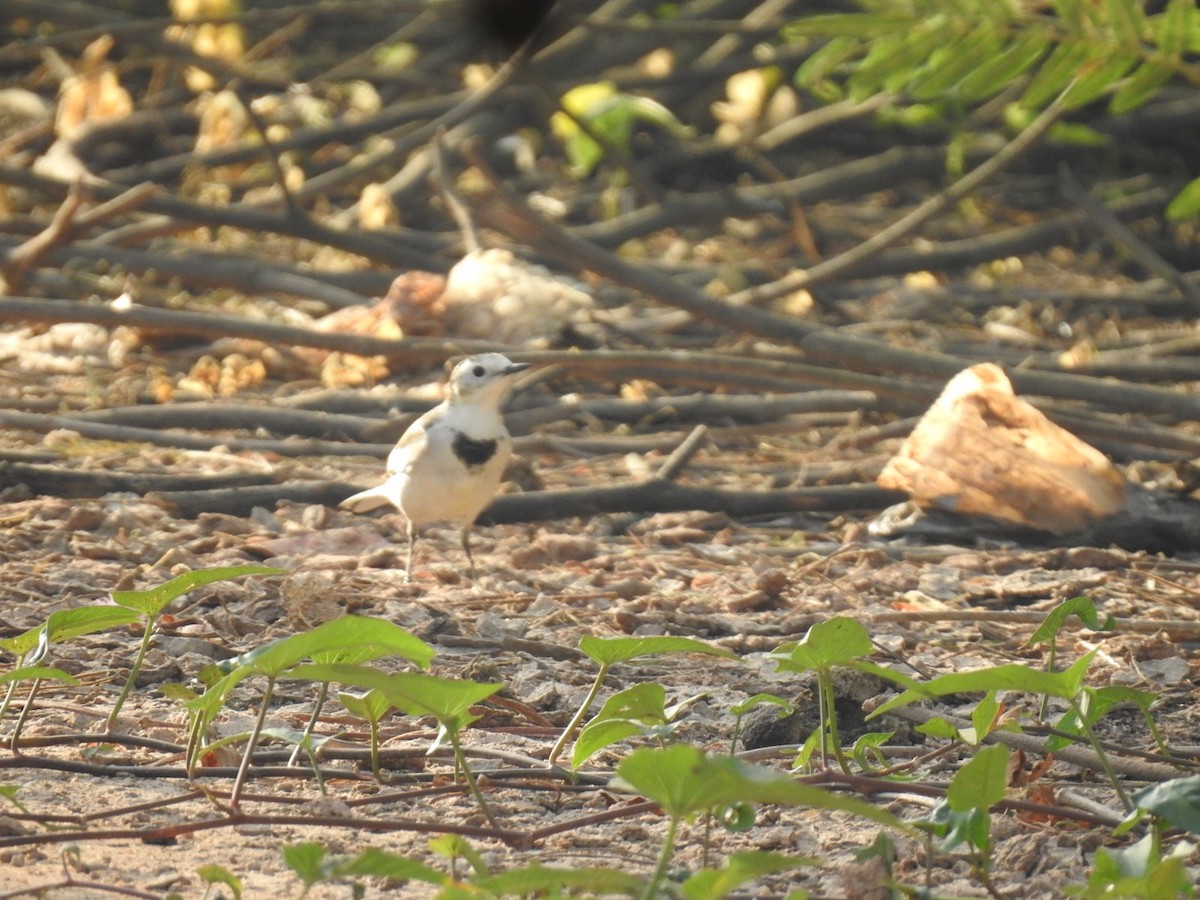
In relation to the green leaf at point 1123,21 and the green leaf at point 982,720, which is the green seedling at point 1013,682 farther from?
the green leaf at point 1123,21

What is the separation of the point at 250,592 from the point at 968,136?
5172mm

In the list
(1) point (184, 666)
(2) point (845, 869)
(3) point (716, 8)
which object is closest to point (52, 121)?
(3) point (716, 8)

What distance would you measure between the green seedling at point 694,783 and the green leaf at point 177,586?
74 centimetres

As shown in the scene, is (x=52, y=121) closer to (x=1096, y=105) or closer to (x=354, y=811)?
(x=1096, y=105)

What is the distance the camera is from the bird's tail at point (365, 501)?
4.18 meters

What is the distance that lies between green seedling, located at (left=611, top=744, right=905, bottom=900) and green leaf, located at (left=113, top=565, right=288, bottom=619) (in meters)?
0.74

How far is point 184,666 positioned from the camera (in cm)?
288

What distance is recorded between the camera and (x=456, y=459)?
4.02 m

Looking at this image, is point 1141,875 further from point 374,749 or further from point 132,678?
point 132,678

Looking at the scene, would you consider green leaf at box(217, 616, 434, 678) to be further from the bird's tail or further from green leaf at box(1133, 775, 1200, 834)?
the bird's tail

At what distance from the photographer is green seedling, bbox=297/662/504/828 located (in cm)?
179

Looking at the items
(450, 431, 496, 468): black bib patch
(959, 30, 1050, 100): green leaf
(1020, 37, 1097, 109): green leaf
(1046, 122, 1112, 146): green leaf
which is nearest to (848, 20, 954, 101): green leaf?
(959, 30, 1050, 100): green leaf

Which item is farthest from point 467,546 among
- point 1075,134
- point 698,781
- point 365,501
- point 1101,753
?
point 1075,134

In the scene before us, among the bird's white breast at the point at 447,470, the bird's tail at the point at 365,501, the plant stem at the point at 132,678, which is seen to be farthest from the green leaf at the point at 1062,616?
the bird's tail at the point at 365,501
